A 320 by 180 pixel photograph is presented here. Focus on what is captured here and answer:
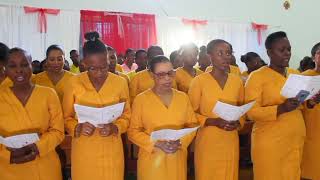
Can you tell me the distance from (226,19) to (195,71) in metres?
6.06

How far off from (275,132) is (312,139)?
57 cm

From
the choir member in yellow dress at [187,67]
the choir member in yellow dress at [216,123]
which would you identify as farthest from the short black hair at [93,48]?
the choir member in yellow dress at [187,67]

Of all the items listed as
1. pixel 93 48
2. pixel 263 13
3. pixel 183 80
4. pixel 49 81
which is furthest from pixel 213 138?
pixel 263 13

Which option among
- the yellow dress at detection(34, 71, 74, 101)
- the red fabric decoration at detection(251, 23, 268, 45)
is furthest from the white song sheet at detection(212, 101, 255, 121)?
the red fabric decoration at detection(251, 23, 268, 45)

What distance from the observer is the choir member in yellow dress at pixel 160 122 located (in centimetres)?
274

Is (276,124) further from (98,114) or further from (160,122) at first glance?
(98,114)

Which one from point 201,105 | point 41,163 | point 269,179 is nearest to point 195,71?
point 201,105

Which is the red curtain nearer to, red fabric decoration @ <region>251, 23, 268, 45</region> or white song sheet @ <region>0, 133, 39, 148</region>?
red fabric decoration @ <region>251, 23, 268, 45</region>

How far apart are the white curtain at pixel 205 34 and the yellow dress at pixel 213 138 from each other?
6578 mm

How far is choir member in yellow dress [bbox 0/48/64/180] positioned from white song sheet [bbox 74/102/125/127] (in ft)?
0.84

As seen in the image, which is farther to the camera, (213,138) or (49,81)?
(49,81)

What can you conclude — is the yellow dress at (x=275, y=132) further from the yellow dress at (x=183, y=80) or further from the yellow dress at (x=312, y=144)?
the yellow dress at (x=183, y=80)

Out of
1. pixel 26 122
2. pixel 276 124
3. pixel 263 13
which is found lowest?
pixel 276 124

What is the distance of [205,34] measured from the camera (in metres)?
9.99
